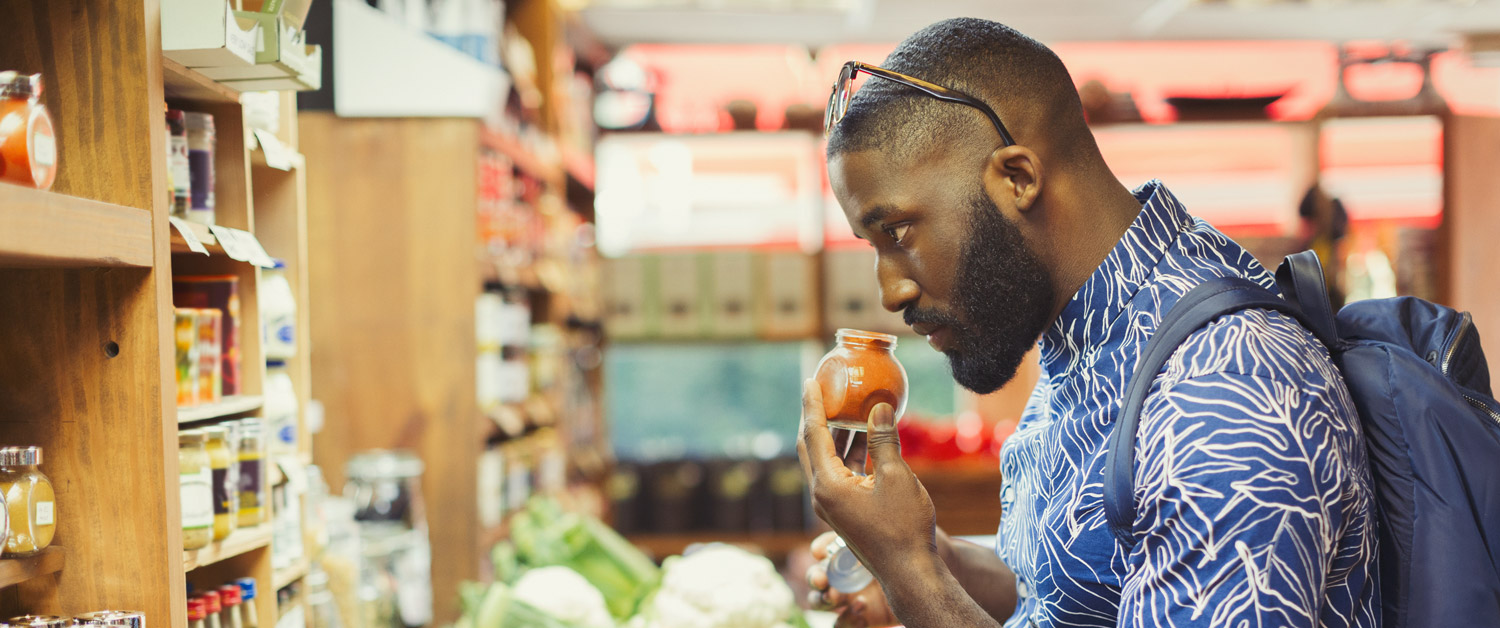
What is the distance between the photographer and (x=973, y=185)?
3.90 ft

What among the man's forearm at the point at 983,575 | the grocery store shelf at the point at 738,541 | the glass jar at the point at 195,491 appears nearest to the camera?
the glass jar at the point at 195,491

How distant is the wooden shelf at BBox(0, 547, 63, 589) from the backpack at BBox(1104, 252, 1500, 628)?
3.49ft

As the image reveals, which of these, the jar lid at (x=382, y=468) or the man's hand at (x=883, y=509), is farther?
the jar lid at (x=382, y=468)

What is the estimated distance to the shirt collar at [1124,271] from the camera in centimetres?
116

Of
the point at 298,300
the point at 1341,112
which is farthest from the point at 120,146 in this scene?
the point at 1341,112

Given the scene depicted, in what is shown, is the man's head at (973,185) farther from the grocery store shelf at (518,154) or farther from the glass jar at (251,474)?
the grocery store shelf at (518,154)

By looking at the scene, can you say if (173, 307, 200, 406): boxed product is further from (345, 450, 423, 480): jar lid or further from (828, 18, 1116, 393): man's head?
(345, 450, 423, 480): jar lid

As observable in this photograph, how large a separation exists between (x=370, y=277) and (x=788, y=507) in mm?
2778

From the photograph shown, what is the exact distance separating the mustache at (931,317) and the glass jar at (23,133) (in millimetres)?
887

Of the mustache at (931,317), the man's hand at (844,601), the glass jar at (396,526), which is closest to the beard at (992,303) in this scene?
the mustache at (931,317)

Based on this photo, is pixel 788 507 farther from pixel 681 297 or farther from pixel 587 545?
pixel 587 545

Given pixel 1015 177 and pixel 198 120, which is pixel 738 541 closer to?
pixel 198 120

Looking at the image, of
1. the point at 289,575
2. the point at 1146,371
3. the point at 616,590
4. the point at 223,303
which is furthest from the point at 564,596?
the point at 1146,371

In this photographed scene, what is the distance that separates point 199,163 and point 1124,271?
121 cm
